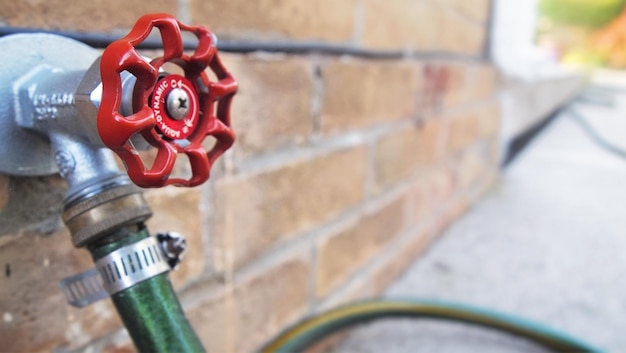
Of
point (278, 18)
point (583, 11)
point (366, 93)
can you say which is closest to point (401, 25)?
point (366, 93)

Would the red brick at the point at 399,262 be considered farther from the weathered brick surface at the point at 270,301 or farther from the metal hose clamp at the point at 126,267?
the metal hose clamp at the point at 126,267

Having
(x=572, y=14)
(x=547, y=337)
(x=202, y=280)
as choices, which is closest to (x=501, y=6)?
(x=547, y=337)

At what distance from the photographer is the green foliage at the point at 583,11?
5899 mm

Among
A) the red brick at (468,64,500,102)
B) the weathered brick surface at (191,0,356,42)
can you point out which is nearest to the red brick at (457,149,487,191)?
the red brick at (468,64,500,102)

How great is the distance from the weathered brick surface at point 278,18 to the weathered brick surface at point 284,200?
0.45 feet

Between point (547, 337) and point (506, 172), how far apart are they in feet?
3.22

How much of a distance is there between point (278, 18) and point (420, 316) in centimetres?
43

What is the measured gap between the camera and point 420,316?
70cm

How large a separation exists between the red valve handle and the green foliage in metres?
6.31

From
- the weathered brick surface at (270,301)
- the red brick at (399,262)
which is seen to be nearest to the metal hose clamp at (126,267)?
the weathered brick surface at (270,301)

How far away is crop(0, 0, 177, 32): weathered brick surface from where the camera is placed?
0.30 meters

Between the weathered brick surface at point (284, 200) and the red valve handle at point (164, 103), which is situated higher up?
the red valve handle at point (164, 103)

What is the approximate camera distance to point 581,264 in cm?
94

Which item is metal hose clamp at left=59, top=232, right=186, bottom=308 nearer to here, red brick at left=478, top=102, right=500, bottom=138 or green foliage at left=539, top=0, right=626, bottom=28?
red brick at left=478, top=102, right=500, bottom=138
